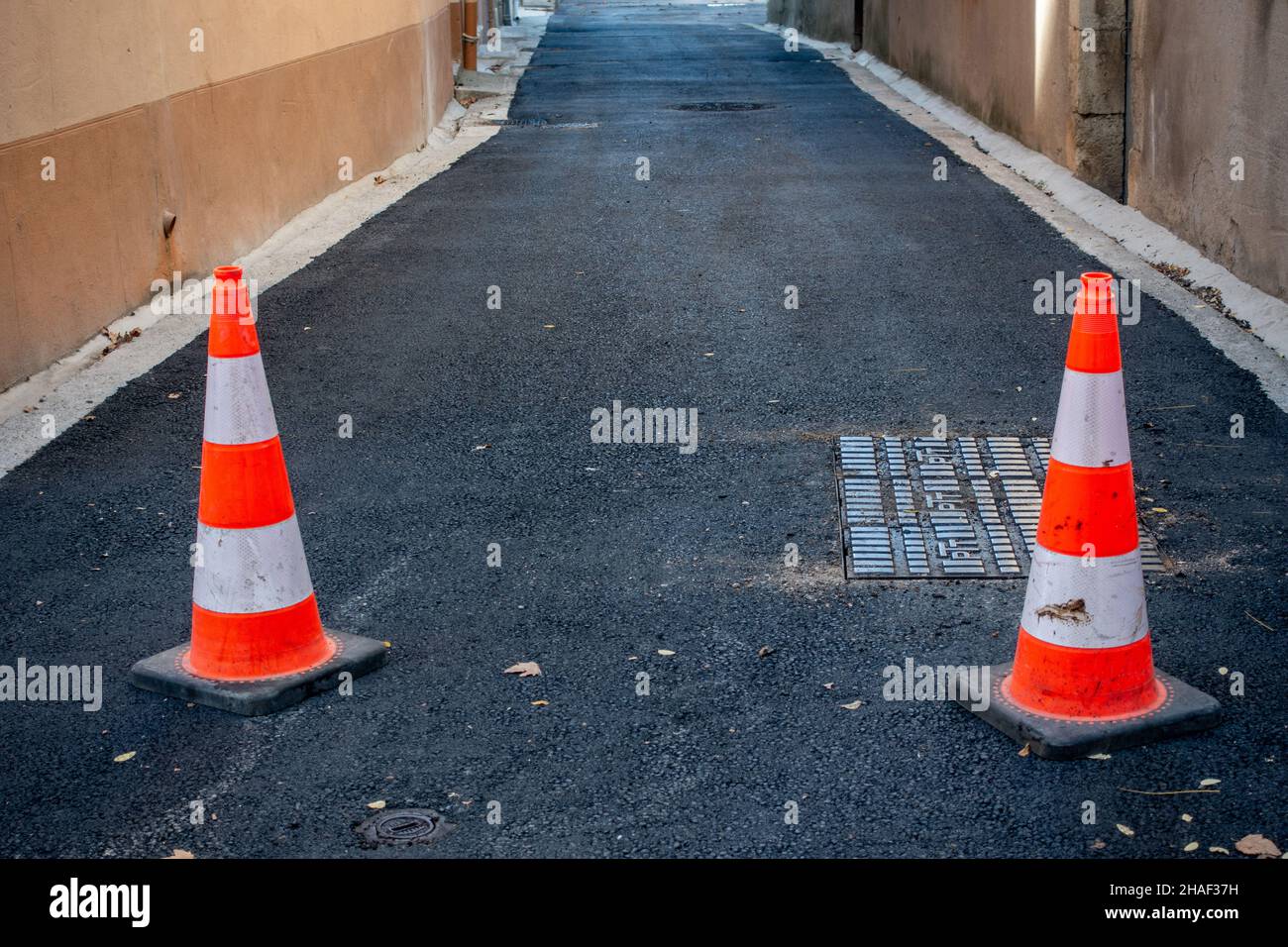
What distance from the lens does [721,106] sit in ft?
65.5

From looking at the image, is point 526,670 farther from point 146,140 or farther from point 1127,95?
point 1127,95

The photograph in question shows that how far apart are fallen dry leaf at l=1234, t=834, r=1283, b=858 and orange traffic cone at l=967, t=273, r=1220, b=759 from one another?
0.53m

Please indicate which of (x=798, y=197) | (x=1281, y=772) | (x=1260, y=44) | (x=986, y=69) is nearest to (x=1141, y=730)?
(x=1281, y=772)

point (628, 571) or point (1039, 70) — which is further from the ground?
point (1039, 70)

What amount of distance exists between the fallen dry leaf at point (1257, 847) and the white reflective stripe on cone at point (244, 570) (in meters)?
2.60

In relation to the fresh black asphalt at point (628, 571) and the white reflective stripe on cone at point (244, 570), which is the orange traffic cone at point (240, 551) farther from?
the fresh black asphalt at point (628, 571)

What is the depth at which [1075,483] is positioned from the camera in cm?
406

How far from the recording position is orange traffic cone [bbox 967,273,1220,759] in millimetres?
4023

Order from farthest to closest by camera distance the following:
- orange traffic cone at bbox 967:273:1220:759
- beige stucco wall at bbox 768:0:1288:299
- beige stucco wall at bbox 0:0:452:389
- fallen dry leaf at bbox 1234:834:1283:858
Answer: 1. beige stucco wall at bbox 768:0:1288:299
2. beige stucco wall at bbox 0:0:452:389
3. orange traffic cone at bbox 967:273:1220:759
4. fallen dry leaf at bbox 1234:834:1283:858

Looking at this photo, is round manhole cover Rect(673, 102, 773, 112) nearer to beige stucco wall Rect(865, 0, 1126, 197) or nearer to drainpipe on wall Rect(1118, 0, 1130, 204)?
beige stucco wall Rect(865, 0, 1126, 197)

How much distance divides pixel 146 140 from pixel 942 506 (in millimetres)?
5539

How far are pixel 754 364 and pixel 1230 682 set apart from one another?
3838 mm

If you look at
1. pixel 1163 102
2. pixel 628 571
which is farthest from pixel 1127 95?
pixel 628 571

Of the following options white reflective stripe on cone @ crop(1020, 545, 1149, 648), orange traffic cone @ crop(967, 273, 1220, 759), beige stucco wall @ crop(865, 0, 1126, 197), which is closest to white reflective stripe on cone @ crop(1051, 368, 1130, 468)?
orange traffic cone @ crop(967, 273, 1220, 759)
